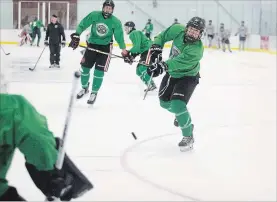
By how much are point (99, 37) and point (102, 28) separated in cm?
11

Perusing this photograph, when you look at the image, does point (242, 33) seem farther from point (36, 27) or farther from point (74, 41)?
point (74, 41)

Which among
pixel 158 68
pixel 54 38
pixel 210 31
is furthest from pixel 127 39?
pixel 158 68

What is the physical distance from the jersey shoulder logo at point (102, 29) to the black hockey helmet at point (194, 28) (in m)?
1.69

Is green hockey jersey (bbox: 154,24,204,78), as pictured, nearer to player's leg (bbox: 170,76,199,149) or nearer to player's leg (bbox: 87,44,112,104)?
player's leg (bbox: 170,76,199,149)

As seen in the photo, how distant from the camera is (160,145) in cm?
342

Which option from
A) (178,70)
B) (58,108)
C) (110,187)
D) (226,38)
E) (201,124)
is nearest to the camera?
(110,187)

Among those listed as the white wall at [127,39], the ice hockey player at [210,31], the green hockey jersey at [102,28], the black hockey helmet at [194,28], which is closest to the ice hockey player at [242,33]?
the white wall at [127,39]

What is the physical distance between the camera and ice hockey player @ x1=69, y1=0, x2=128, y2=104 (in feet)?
15.0

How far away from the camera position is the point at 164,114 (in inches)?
183

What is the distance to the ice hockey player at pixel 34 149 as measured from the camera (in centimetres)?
112

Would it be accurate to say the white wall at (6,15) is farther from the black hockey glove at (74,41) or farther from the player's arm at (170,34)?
the player's arm at (170,34)

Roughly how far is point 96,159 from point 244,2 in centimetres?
1582

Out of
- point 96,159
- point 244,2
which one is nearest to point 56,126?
point 96,159

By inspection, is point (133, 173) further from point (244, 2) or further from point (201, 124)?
point (244, 2)
